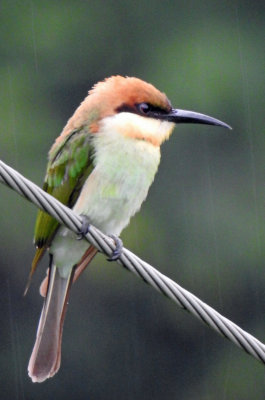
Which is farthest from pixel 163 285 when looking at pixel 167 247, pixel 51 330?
pixel 167 247

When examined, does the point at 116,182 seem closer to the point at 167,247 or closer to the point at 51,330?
the point at 51,330

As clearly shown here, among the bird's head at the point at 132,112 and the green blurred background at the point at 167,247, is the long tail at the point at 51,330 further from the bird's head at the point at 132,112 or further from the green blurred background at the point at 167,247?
the green blurred background at the point at 167,247

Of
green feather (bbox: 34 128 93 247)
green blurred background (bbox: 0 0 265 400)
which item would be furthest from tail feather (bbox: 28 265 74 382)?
green blurred background (bbox: 0 0 265 400)

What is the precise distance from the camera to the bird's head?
3.29 meters

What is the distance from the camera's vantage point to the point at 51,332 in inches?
130

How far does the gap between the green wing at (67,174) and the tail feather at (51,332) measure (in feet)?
0.48

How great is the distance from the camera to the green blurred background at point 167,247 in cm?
862

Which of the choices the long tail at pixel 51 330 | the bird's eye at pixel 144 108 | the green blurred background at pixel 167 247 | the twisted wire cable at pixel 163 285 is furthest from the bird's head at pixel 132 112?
the green blurred background at pixel 167 247

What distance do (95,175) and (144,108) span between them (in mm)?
324

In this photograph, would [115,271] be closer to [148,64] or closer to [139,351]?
[139,351]

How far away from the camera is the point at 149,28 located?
36.9 ft

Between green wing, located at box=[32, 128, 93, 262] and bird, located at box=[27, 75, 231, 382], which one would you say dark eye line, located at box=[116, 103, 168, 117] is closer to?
bird, located at box=[27, 75, 231, 382]

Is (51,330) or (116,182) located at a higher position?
(116,182)

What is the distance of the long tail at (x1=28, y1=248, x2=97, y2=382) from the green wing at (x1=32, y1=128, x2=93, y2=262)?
0.47 feet
